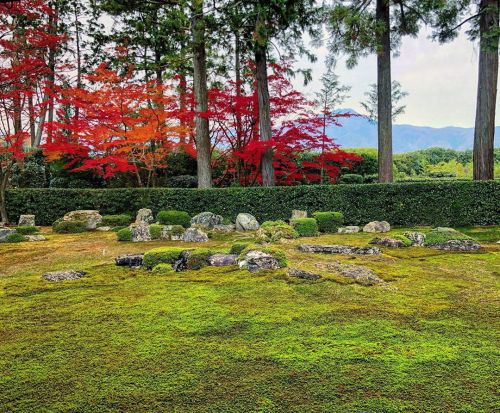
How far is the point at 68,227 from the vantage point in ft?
Answer: 30.2

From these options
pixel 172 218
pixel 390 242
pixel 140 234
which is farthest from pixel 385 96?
pixel 140 234

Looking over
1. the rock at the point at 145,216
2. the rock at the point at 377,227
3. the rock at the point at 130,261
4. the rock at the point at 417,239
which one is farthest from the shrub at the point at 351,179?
the rock at the point at 130,261

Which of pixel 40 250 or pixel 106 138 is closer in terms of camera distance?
pixel 40 250

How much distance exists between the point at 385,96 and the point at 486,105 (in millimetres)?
2541

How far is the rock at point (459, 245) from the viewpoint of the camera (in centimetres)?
596

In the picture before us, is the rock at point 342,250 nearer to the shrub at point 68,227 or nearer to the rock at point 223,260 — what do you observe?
the rock at point 223,260

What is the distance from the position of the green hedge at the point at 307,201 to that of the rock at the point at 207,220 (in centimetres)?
54

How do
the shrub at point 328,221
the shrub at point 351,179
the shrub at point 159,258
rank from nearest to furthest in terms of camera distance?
the shrub at point 159,258
the shrub at point 328,221
the shrub at point 351,179

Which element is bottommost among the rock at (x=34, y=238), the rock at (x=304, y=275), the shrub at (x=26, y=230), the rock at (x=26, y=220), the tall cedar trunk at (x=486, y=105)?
the rock at (x=304, y=275)

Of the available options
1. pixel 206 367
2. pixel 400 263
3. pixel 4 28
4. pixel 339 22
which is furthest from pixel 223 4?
pixel 206 367

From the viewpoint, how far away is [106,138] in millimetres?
11516

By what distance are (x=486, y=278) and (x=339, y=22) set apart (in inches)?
339

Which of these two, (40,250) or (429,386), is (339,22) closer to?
(40,250)

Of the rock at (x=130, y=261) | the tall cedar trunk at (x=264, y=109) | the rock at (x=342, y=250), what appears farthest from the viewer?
the tall cedar trunk at (x=264, y=109)
